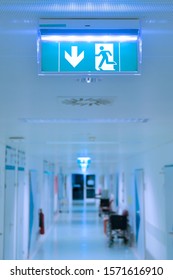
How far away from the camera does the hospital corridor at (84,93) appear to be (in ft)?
5.82

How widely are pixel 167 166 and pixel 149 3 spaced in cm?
519

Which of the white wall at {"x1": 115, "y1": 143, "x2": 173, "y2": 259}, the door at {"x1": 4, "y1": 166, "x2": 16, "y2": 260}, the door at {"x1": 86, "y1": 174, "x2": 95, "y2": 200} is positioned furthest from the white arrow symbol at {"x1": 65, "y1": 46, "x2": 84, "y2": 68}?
the door at {"x1": 86, "y1": 174, "x2": 95, "y2": 200}

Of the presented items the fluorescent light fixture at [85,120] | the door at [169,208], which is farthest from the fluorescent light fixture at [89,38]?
the door at [169,208]

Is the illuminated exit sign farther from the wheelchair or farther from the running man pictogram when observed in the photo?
the wheelchair

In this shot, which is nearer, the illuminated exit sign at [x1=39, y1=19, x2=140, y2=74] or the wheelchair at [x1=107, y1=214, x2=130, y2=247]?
the illuminated exit sign at [x1=39, y1=19, x2=140, y2=74]

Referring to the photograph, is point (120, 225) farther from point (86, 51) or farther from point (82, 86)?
point (86, 51)

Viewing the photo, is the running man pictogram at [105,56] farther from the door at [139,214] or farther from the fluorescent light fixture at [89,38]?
the door at [139,214]

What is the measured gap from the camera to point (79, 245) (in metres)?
10.7

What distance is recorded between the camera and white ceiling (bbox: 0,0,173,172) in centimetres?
173

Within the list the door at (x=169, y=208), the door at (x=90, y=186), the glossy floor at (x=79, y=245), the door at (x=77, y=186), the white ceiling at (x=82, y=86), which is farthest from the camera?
the door at (x=90, y=186)

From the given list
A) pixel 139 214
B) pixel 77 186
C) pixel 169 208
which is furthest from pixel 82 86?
pixel 77 186

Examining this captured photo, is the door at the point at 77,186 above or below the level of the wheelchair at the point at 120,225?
above

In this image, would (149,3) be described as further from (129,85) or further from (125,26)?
(129,85)

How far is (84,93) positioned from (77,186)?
2823 cm
